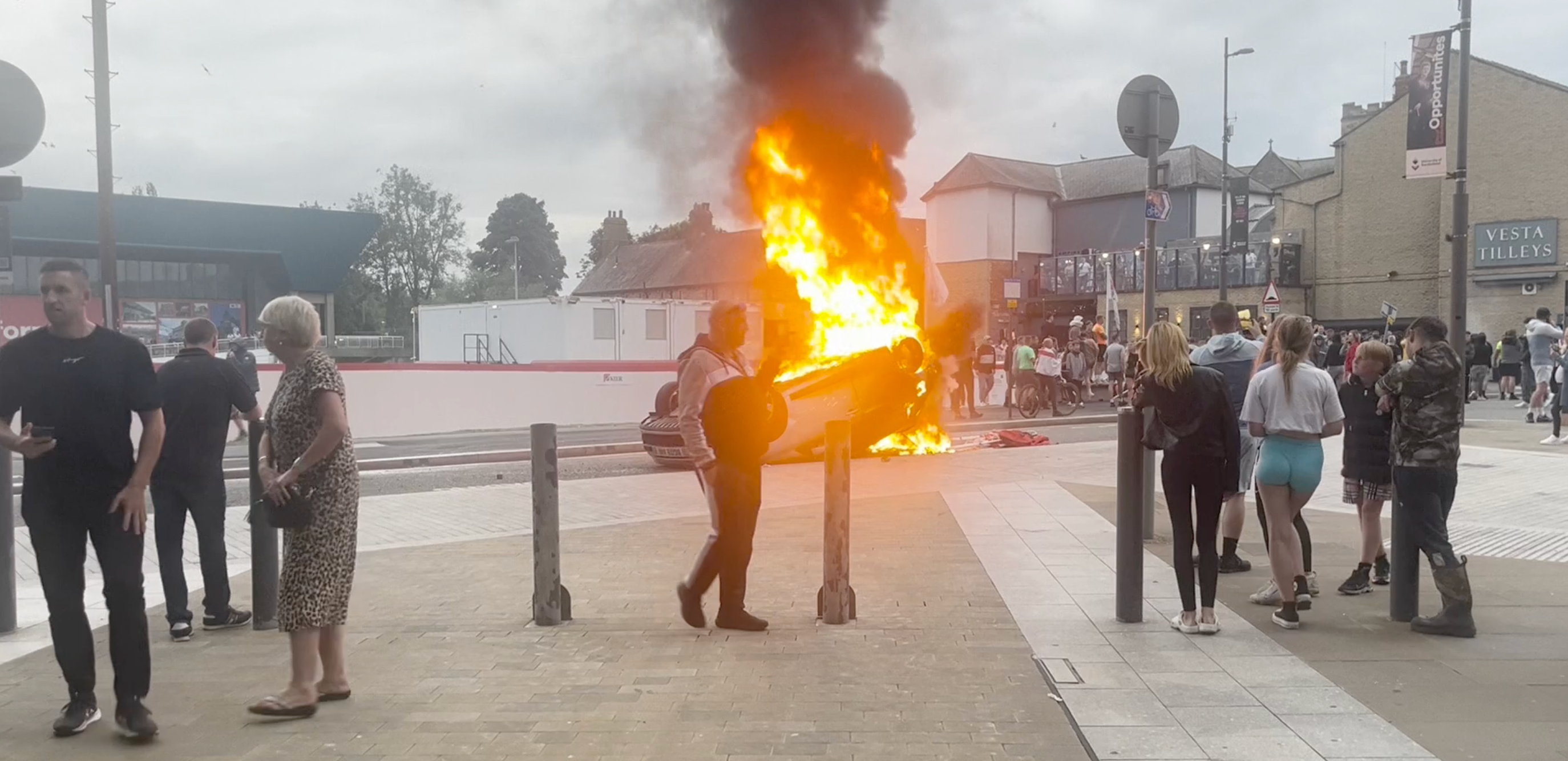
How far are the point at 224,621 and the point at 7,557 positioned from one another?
3.81ft

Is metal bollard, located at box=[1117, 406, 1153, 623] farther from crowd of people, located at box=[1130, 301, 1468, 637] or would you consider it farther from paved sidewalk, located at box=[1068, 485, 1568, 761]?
paved sidewalk, located at box=[1068, 485, 1568, 761]

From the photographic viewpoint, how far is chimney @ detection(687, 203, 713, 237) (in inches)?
607

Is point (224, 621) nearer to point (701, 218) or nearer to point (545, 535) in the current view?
point (545, 535)

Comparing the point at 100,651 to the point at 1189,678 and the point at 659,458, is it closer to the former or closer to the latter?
the point at 1189,678

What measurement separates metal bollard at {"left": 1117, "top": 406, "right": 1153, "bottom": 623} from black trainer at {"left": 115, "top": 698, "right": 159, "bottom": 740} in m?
4.50

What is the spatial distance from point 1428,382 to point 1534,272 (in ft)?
115

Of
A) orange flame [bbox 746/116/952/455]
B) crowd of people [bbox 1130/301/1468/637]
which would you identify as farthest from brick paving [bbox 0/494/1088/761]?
orange flame [bbox 746/116/952/455]

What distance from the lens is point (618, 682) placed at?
182 inches

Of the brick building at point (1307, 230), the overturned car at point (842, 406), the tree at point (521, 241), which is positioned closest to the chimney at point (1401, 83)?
the brick building at point (1307, 230)

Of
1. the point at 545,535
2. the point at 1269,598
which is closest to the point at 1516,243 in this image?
the point at 1269,598

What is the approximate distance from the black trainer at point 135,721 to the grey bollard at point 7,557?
2.16 m

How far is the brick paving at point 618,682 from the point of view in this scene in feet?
12.8

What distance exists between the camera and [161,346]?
27406mm

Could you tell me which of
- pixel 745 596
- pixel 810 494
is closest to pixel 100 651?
pixel 745 596
